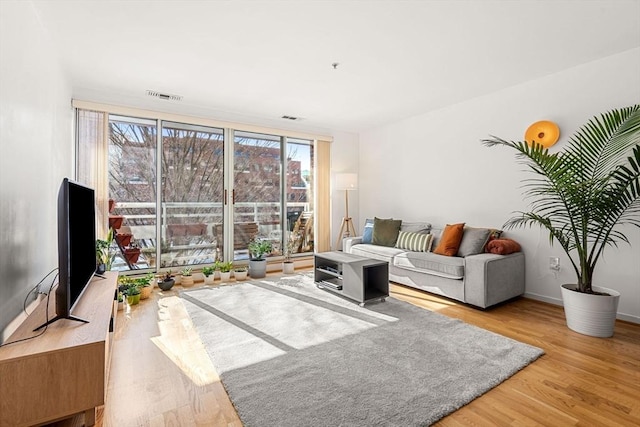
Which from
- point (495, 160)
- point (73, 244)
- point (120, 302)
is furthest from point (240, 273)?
point (495, 160)

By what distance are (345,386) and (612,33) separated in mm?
3463

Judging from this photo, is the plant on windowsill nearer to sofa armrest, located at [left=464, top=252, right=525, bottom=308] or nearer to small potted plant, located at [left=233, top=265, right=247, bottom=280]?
small potted plant, located at [left=233, top=265, right=247, bottom=280]

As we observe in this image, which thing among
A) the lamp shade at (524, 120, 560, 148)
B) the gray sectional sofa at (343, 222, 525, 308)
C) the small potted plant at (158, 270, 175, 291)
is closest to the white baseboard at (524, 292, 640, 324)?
the gray sectional sofa at (343, 222, 525, 308)

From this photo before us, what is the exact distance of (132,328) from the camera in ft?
8.88

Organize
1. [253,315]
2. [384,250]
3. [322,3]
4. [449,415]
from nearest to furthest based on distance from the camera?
[449,415] < [322,3] < [253,315] < [384,250]

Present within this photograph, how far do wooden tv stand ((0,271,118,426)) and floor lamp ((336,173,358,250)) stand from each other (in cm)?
425

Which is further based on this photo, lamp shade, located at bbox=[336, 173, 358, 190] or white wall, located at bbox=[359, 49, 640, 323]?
lamp shade, located at bbox=[336, 173, 358, 190]

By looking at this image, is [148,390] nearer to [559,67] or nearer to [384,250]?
[384,250]

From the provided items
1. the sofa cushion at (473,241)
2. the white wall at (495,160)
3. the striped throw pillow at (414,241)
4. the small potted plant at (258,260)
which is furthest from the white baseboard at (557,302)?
the small potted plant at (258,260)

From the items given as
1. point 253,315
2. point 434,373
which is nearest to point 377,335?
point 434,373

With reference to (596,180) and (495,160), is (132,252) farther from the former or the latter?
(596,180)

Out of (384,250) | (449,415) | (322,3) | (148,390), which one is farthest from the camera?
(384,250)

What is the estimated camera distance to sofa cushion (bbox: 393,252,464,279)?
3.32m

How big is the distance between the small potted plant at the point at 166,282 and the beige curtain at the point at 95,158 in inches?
33.6
